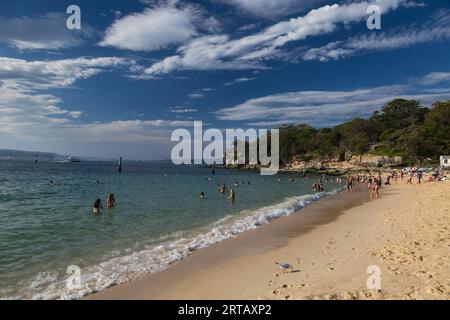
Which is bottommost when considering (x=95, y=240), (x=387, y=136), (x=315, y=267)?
(x=95, y=240)

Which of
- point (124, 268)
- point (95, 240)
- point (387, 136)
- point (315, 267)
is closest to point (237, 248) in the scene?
point (315, 267)

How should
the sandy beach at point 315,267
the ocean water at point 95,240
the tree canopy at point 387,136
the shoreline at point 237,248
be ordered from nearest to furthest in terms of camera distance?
the sandy beach at point 315,267 → the shoreline at point 237,248 → the ocean water at point 95,240 → the tree canopy at point 387,136

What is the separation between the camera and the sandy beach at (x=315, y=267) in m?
6.71

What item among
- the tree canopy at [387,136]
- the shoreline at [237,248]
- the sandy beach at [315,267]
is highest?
the tree canopy at [387,136]

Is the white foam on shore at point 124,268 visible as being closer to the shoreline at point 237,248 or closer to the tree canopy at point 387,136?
the shoreline at point 237,248

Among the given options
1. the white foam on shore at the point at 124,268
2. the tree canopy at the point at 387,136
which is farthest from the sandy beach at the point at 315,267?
the tree canopy at the point at 387,136

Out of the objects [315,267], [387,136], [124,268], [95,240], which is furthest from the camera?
[387,136]

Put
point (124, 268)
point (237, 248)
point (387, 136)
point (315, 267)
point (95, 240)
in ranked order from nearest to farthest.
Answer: point (315, 267) < point (124, 268) < point (237, 248) < point (95, 240) < point (387, 136)

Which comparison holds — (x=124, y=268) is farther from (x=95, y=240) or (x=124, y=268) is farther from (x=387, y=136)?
(x=387, y=136)

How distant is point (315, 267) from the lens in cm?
850

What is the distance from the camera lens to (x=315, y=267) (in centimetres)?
850

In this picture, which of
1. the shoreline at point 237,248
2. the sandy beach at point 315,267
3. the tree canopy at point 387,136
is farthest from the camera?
the tree canopy at point 387,136

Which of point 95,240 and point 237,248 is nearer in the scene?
point 237,248
